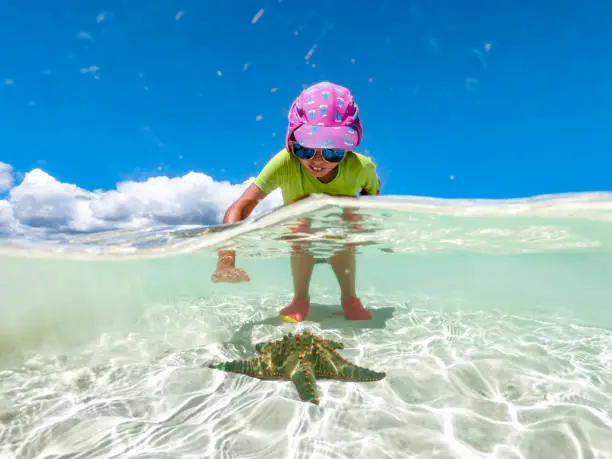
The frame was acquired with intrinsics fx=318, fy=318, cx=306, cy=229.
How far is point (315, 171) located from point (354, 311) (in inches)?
131

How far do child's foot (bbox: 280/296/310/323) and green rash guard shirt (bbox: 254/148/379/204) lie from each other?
92.2 inches

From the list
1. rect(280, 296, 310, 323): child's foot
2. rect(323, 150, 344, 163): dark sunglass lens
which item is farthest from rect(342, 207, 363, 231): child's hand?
rect(280, 296, 310, 323): child's foot

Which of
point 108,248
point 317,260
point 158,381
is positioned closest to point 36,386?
point 158,381

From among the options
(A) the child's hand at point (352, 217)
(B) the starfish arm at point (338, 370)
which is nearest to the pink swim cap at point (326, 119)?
(A) the child's hand at point (352, 217)

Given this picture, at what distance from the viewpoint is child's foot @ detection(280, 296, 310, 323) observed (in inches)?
255

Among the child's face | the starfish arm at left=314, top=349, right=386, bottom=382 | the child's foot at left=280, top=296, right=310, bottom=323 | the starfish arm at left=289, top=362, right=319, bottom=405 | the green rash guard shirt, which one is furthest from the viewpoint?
the child's foot at left=280, top=296, right=310, bottom=323

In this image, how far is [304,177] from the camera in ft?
17.5

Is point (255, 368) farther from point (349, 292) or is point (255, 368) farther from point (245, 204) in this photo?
point (349, 292)

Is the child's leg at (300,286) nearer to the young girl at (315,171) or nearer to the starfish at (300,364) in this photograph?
the young girl at (315,171)

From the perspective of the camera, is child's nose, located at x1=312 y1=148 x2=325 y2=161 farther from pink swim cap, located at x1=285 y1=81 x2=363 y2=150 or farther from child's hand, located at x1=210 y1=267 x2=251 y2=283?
child's hand, located at x1=210 y1=267 x2=251 y2=283

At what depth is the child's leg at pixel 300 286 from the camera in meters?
6.52

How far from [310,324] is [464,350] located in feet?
9.11

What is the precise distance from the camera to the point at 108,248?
6.89m

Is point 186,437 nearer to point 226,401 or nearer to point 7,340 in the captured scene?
point 226,401
